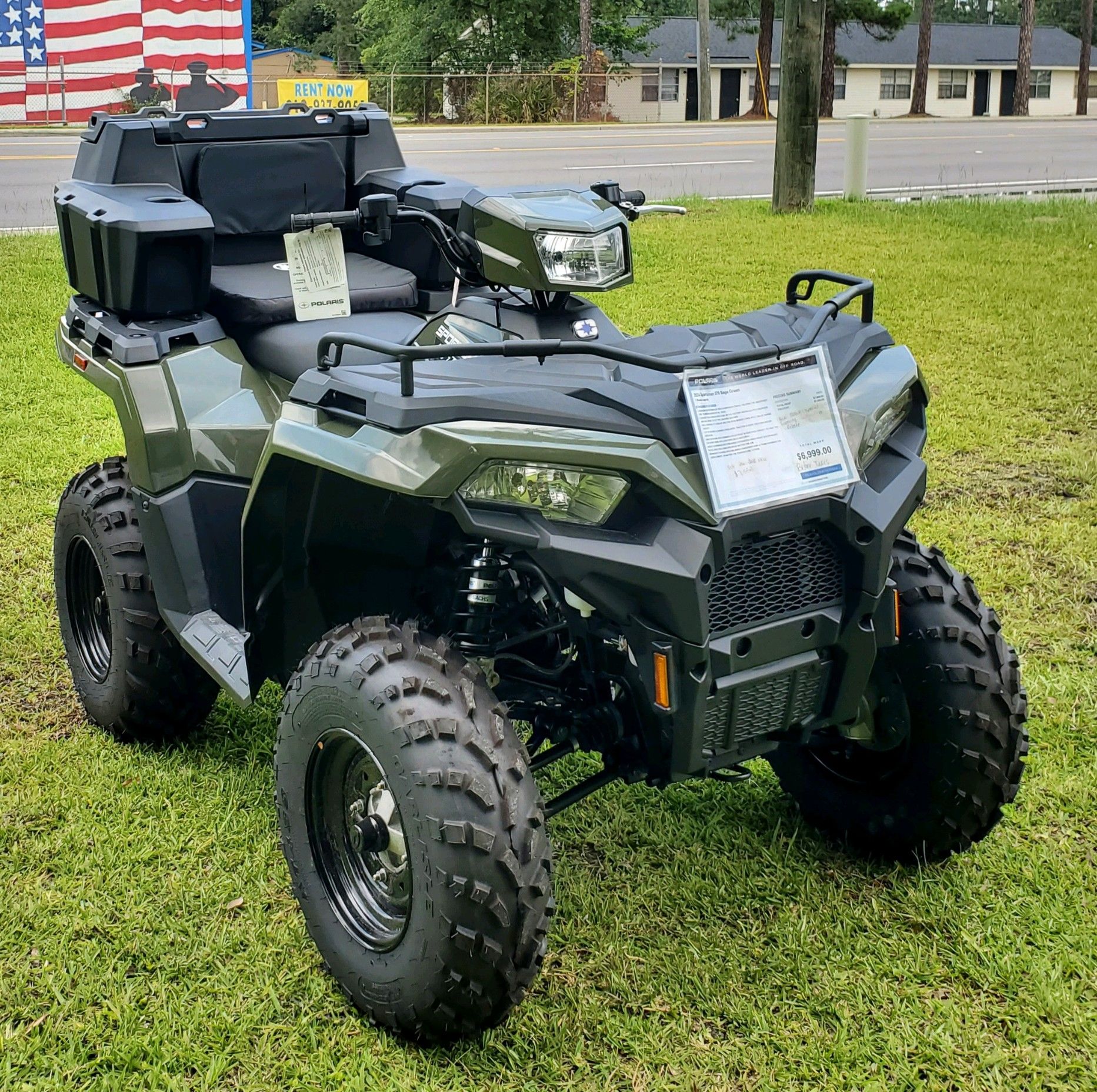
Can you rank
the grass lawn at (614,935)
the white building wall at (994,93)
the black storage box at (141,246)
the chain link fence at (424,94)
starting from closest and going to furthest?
the grass lawn at (614,935), the black storage box at (141,246), the chain link fence at (424,94), the white building wall at (994,93)

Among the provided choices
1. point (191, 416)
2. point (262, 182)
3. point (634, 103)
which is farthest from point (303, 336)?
point (634, 103)

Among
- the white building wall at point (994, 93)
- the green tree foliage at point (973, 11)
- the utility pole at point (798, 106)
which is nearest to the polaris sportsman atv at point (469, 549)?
the utility pole at point (798, 106)

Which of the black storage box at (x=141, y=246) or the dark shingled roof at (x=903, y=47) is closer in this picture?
the black storage box at (x=141, y=246)

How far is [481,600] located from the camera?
2.64 m

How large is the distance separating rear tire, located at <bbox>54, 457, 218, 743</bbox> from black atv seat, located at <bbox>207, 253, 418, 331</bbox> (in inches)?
21.4

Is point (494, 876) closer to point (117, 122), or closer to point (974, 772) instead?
A: point (974, 772)

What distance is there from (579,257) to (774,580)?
0.77 meters

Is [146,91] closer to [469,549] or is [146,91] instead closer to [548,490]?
[469,549]

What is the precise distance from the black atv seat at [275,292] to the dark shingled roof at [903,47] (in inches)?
1874

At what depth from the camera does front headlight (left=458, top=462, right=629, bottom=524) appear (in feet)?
7.56

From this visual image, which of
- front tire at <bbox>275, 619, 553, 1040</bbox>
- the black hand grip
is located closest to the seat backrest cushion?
the black hand grip

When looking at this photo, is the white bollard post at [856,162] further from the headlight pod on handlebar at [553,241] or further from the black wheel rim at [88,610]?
the headlight pod on handlebar at [553,241]

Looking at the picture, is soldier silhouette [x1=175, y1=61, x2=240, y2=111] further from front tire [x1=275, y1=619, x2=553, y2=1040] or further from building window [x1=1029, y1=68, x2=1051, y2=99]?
building window [x1=1029, y1=68, x2=1051, y2=99]

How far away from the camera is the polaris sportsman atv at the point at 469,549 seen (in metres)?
2.29
